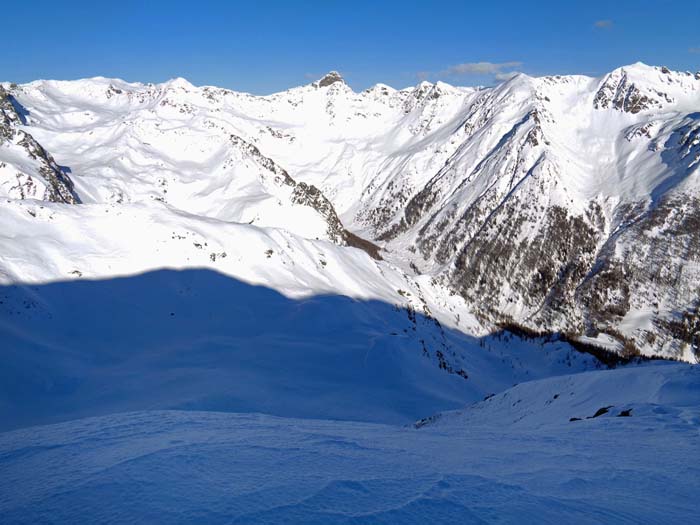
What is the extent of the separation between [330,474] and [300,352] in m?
15.0

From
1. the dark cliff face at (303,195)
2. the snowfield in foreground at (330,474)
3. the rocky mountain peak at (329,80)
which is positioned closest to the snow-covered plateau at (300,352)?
the snowfield in foreground at (330,474)

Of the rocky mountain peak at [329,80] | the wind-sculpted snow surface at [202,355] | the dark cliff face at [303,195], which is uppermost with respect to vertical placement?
the rocky mountain peak at [329,80]

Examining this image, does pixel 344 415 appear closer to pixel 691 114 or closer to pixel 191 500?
pixel 191 500

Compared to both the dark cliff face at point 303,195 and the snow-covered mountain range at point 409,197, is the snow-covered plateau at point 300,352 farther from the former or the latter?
the dark cliff face at point 303,195

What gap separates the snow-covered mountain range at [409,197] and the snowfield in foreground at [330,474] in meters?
16.7

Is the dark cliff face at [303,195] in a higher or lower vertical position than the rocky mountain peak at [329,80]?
lower

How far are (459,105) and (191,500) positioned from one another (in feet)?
524

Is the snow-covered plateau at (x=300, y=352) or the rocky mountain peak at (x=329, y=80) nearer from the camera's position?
the snow-covered plateau at (x=300, y=352)

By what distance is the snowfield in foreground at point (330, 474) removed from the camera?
146 inches

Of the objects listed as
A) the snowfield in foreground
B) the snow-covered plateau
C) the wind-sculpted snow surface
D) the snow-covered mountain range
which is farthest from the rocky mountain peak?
the snowfield in foreground

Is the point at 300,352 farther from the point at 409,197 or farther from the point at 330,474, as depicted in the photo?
the point at 409,197

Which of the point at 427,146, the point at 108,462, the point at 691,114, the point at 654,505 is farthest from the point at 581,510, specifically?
the point at 427,146

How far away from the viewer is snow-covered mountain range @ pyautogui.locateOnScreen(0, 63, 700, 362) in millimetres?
28391

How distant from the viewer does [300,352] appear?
19312 millimetres
